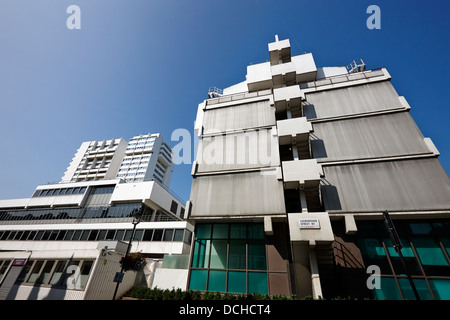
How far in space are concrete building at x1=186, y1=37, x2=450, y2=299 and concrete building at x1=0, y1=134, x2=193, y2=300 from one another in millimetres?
6305

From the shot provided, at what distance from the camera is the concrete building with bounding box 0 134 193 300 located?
14039mm

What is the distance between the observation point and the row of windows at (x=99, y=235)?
29441mm

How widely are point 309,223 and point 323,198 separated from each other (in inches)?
112

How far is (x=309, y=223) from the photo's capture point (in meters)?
12.5

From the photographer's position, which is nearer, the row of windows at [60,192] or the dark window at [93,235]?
the dark window at [93,235]

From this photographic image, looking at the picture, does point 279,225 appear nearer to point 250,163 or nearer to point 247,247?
point 247,247

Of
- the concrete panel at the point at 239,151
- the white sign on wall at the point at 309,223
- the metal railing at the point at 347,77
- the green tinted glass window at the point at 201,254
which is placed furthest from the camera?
the metal railing at the point at 347,77

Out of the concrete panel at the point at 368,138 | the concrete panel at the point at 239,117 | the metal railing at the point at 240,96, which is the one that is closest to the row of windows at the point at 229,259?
the concrete panel at the point at 368,138

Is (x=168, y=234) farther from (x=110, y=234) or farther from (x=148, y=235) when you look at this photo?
(x=110, y=234)

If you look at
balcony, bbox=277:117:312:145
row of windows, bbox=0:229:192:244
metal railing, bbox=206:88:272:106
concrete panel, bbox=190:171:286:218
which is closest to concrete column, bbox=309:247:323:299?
concrete panel, bbox=190:171:286:218

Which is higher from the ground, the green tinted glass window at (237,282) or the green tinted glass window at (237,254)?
the green tinted glass window at (237,254)

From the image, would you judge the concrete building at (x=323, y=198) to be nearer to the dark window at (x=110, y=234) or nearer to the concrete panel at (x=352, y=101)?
the concrete panel at (x=352, y=101)

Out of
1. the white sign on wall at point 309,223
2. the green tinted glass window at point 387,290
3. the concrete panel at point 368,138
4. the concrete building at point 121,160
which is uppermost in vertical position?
the concrete building at point 121,160
